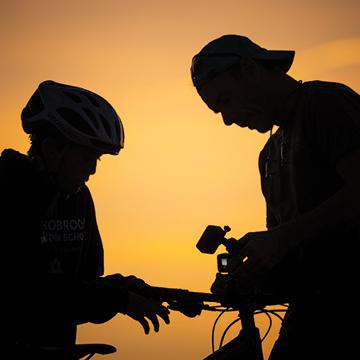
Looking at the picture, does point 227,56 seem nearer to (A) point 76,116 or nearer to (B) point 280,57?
(B) point 280,57

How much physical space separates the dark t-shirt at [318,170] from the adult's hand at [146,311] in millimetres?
814

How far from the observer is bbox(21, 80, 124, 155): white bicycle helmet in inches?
200

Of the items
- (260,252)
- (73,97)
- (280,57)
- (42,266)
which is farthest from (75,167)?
(260,252)

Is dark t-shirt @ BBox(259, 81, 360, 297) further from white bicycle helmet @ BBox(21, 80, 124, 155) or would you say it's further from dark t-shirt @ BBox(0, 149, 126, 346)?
white bicycle helmet @ BBox(21, 80, 124, 155)

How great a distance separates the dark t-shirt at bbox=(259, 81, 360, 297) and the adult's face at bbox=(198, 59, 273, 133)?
0.21 m

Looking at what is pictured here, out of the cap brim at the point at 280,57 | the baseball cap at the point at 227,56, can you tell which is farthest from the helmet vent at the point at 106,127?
the cap brim at the point at 280,57

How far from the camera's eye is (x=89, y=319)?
14.3 ft

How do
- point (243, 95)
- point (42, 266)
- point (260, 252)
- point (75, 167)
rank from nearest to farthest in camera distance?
point (260, 252) < point (243, 95) < point (42, 266) < point (75, 167)

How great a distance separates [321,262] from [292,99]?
108 centimetres

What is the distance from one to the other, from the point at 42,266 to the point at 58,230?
355 millimetres

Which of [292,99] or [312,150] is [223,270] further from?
[292,99]

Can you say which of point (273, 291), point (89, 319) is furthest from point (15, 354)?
point (273, 291)

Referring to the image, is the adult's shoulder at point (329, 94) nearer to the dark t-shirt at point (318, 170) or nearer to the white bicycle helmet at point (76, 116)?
the dark t-shirt at point (318, 170)

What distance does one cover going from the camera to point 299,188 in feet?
12.7
